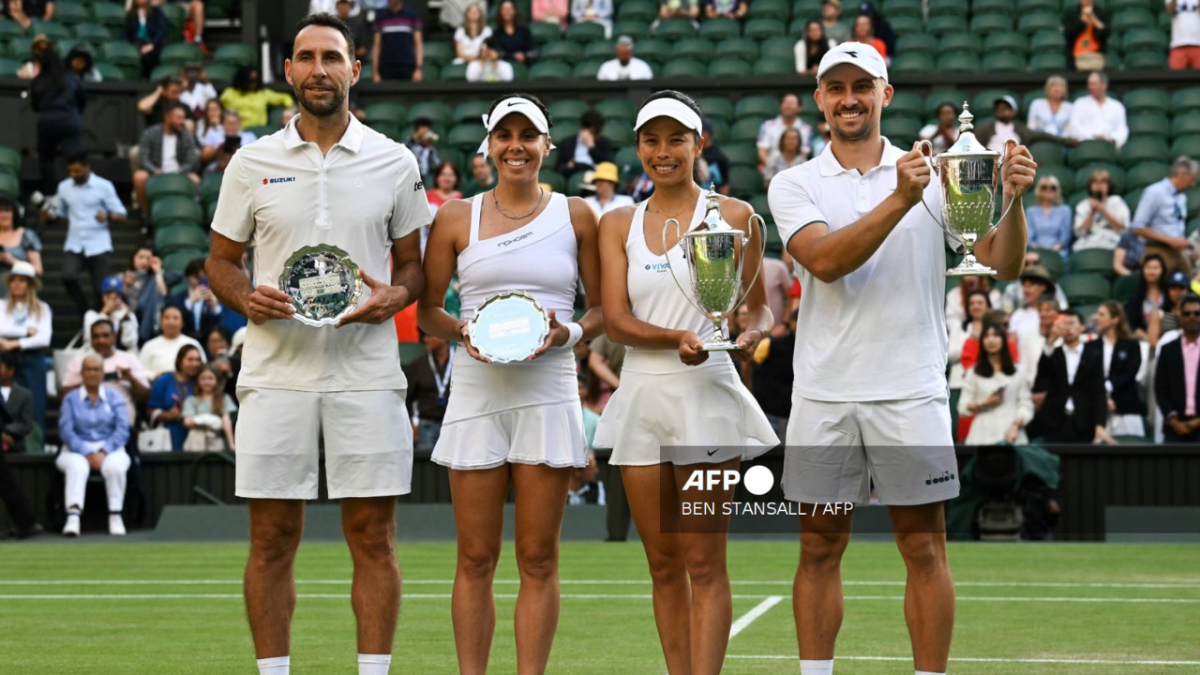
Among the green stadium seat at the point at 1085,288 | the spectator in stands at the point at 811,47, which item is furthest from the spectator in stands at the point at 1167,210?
the spectator in stands at the point at 811,47

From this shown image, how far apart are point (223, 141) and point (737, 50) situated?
576 centimetres

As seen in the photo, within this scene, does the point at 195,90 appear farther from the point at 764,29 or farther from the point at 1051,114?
the point at 1051,114

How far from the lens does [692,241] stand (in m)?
5.53

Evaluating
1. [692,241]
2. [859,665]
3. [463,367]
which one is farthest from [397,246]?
[859,665]

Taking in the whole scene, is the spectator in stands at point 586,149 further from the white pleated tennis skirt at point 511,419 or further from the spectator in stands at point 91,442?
the white pleated tennis skirt at point 511,419

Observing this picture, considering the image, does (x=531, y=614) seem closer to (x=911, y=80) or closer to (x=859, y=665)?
(x=859, y=665)

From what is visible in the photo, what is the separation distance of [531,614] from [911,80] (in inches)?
544

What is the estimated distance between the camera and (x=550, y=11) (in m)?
20.9

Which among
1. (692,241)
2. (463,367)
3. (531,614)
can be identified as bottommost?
(531,614)

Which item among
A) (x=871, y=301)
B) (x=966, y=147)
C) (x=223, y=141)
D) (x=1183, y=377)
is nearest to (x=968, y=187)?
(x=966, y=147)

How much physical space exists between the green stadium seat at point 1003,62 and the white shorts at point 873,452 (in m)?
14.0

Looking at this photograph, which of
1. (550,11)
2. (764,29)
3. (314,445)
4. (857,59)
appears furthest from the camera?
(550,11)

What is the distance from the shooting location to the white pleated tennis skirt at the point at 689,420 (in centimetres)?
567

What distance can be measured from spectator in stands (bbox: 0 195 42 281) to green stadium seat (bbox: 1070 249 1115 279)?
30.7ft
